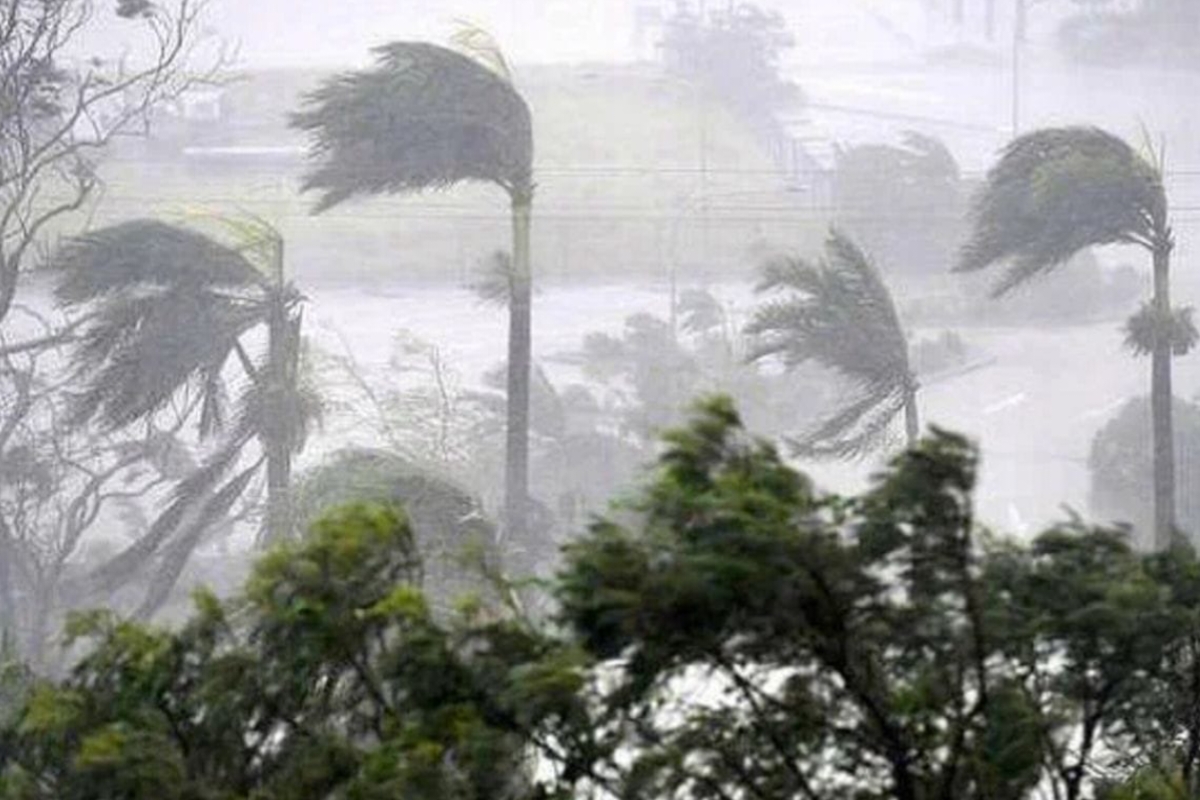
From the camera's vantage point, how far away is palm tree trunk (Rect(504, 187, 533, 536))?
11.6 meters

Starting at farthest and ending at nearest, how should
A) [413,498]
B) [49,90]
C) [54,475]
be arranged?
[54,475], [49,90], [413,498]

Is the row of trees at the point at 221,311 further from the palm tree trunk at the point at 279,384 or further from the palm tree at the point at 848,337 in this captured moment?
the palm tree at the point at 848,337

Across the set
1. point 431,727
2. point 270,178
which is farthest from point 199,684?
point 270,178

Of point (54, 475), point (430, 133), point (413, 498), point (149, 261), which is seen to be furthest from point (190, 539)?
point (413, 498)

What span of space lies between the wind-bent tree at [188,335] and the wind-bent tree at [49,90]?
0.71 m

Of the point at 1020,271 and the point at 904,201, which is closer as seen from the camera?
the point at 1020,271

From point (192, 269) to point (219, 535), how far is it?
5.57 ft

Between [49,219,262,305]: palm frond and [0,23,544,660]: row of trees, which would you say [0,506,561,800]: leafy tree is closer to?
[0,23,544,660]: row of trees

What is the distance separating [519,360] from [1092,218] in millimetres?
2449

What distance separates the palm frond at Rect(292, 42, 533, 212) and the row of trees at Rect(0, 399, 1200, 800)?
667 centimetres

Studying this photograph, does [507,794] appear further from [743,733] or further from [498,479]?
[498,479]

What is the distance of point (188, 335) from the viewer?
1156 centimetres

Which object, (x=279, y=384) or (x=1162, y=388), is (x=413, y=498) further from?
(x=1162, y=388)

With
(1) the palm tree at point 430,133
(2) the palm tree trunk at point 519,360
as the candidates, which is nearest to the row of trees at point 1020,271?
(2) the palm tree trunk at point 519,360
